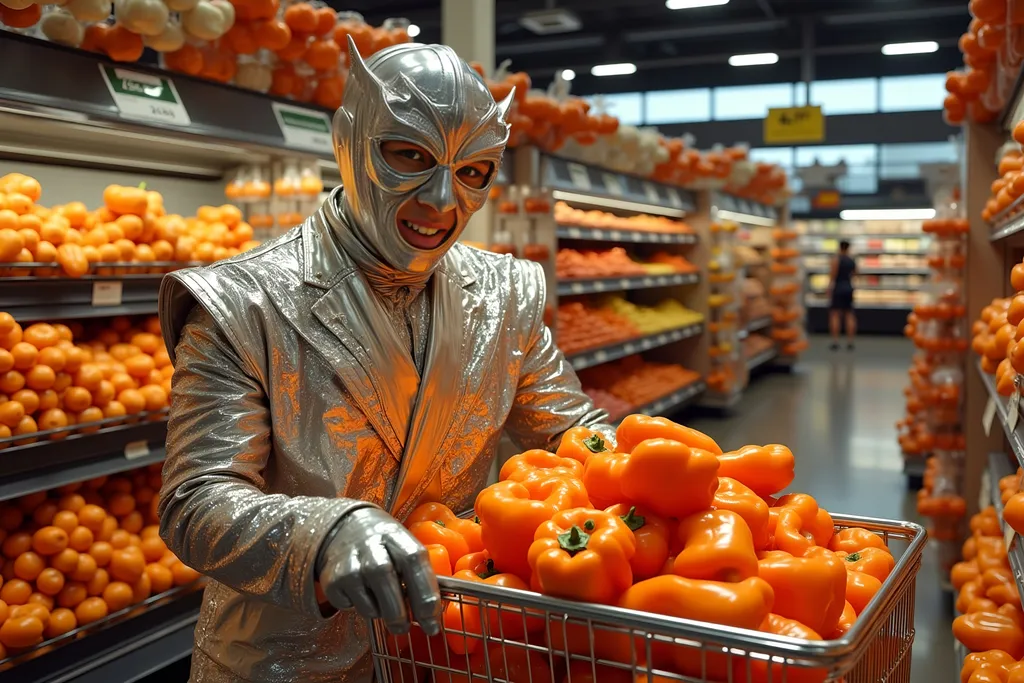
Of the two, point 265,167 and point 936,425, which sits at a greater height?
point 265,167

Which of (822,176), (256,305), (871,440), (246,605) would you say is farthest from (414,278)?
(822,176)

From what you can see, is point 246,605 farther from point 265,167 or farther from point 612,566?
point 265,167

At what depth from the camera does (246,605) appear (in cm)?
165

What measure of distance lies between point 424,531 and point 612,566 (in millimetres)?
404

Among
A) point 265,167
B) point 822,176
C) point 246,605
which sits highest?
point 822,176

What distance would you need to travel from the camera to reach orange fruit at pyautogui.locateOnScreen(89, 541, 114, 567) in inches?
122

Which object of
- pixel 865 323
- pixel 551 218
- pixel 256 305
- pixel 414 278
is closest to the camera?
pixel 256 305

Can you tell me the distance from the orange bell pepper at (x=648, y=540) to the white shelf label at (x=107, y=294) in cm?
252

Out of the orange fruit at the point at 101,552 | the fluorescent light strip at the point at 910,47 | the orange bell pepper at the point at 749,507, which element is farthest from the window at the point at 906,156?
the orange bell pepper at the point at 749,507

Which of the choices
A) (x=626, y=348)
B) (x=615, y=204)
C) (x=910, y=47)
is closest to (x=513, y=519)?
(x=626, y=348)

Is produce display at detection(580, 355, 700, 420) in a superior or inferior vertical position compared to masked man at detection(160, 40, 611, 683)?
inferior

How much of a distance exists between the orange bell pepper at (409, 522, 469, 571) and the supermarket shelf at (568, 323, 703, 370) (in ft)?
12.6

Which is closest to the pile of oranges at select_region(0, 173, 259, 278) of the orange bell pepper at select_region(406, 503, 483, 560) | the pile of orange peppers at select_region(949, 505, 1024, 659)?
the orange bell pepper at select_region(406, 503, 483, 560)

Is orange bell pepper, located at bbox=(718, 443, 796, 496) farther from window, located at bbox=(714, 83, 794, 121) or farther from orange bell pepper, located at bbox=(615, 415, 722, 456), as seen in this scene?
window, located at bbox=(714, 83, 794, 121)
